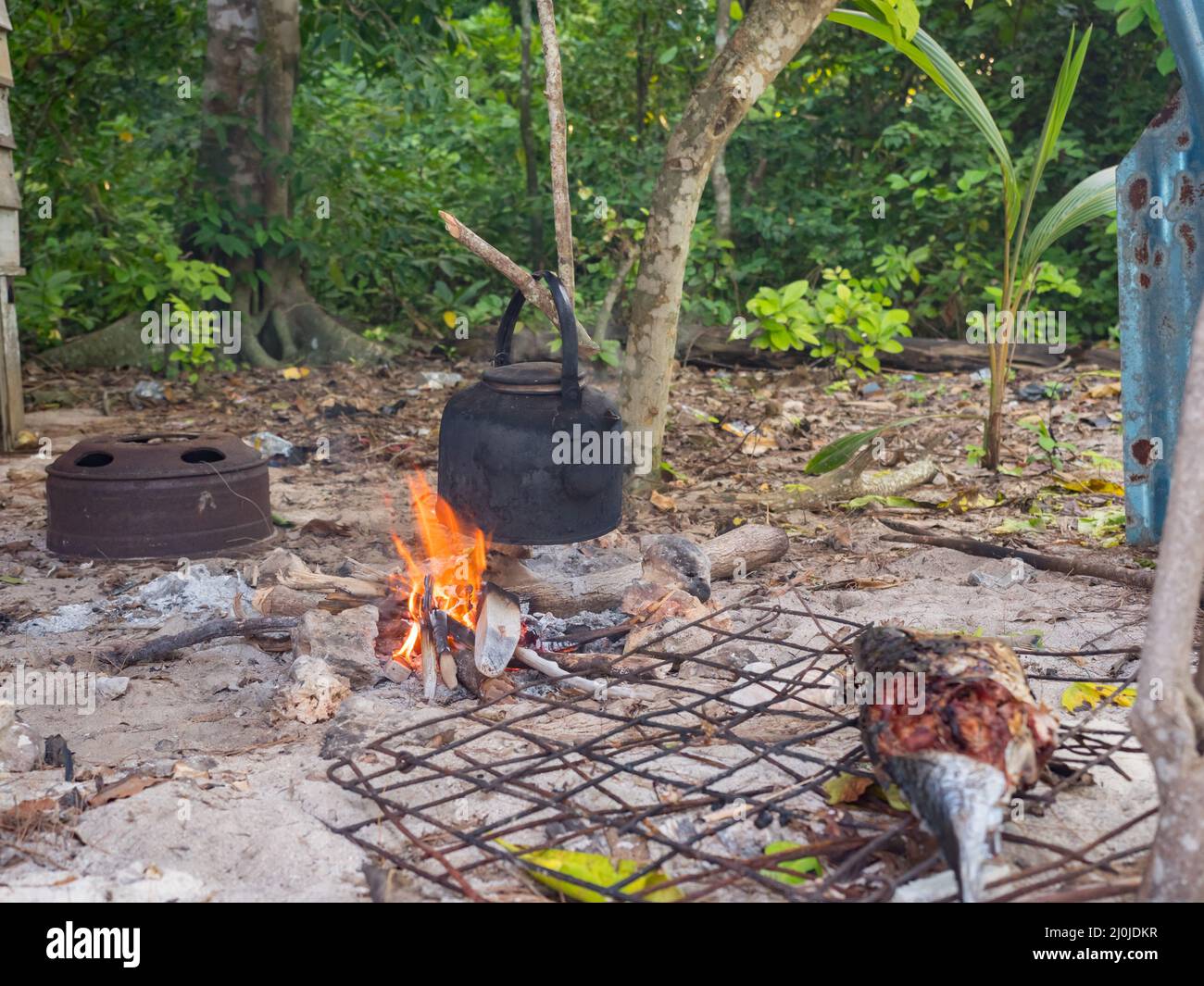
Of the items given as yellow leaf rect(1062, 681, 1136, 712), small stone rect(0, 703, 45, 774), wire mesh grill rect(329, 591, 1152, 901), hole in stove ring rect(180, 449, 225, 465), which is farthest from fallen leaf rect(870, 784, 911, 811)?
hole in stove ring rect(180, 449, 225, 465)

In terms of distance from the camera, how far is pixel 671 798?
2400mm

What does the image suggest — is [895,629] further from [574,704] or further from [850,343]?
→ [850,343]

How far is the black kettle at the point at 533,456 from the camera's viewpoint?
3.19 meters

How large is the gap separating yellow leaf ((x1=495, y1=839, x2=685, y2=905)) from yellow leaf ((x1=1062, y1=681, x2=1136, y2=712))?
127 centimetres

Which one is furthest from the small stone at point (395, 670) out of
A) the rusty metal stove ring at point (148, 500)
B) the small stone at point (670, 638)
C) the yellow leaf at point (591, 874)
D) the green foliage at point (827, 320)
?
the green foliage at point (827, 320)

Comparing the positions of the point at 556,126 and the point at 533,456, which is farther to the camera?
the point at 556,126

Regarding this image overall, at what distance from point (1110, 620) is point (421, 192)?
8.22 m

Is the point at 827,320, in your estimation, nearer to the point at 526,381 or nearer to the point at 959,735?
the point at 526,381

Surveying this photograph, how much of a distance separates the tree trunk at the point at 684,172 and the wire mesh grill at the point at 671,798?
2008 millimetres

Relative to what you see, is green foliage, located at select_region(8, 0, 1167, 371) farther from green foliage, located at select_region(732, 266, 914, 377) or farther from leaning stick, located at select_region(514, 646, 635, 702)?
leaning stick, located at select_region(514, 646, 635, 702)

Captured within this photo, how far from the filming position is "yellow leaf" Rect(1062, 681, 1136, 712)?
9.18 feet

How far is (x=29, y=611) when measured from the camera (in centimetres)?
385

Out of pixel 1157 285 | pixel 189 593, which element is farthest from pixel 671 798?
pixel 1157 285

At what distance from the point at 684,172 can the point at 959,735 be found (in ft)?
10.0
